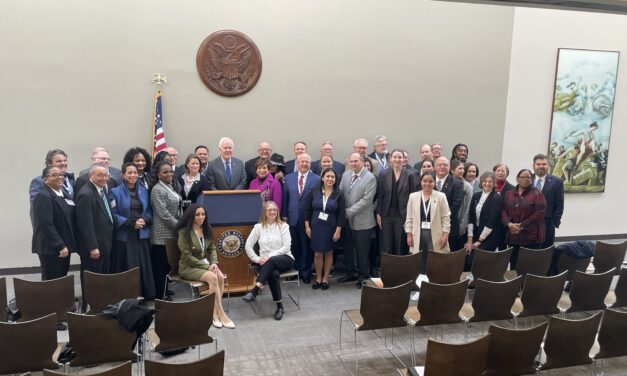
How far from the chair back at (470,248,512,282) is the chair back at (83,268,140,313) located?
3.54 metres

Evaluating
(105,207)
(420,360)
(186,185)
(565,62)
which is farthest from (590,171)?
(105,207)

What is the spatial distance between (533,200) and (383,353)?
291 cm

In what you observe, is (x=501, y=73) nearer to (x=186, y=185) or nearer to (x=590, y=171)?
(x=590, y=171)

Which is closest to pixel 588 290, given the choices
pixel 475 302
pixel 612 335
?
pixel 612 335

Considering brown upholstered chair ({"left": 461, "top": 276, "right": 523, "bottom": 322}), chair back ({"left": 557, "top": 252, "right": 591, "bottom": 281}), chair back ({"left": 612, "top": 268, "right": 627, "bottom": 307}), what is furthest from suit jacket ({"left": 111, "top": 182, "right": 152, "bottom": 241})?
chair back ({"left": 612, "top": 268, "right": 627, "bottom": 307})

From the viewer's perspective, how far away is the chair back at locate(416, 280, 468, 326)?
440 centimetres

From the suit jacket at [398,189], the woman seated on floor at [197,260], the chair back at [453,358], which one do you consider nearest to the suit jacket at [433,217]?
the suit jacket at [398,189]

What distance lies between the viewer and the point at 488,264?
545 cm

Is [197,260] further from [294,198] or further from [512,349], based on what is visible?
[512,349]

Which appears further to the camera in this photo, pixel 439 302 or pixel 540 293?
pixel 540 293

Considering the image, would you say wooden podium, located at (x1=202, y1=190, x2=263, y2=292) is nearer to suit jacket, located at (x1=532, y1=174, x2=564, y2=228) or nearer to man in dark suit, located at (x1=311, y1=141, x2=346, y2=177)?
man in dark suit, located at (x1=311, y1=141, x2=346, y2=177)

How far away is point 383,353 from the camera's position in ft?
15.6

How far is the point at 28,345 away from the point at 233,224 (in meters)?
2.75

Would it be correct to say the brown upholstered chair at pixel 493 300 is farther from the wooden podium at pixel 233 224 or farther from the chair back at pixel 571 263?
the wooden podium at pixel 233 224
